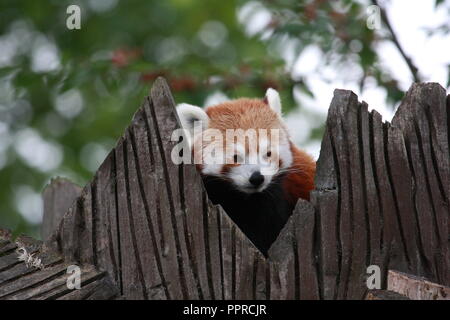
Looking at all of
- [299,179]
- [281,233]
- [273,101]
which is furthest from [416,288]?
[273,101]

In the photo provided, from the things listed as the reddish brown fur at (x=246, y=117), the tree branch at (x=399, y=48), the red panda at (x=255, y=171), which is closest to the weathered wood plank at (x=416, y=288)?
the red panda at (x=255, y=171)

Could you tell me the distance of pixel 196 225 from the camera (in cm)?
271

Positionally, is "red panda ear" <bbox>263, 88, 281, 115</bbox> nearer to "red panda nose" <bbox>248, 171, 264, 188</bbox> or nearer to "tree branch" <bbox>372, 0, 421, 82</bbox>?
"red panda nose" <bbox>248, 171, 264, 188</bbox>

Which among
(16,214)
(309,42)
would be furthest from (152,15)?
(309,42)

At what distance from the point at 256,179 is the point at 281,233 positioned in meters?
1.33

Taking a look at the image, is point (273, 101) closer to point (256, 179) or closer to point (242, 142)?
point (242, 142)

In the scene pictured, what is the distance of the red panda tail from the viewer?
387 cm

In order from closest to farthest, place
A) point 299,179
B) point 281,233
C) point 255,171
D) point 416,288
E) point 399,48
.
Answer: point 416,288 → point 281,233 → point 299,179 → point 255,171 → point 399,48

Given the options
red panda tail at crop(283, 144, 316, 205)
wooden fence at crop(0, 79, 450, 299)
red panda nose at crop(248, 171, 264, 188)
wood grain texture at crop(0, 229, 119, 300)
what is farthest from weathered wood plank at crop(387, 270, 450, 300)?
red panda nose at crop(248, 171, 264, 188)

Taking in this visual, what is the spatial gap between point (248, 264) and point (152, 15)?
870 cm

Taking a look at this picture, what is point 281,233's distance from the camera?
2695 mm

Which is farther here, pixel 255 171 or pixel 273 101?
pixel 273 101

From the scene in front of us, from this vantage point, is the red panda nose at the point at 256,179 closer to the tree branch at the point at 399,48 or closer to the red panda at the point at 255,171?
the red panda at the point at 255,171
